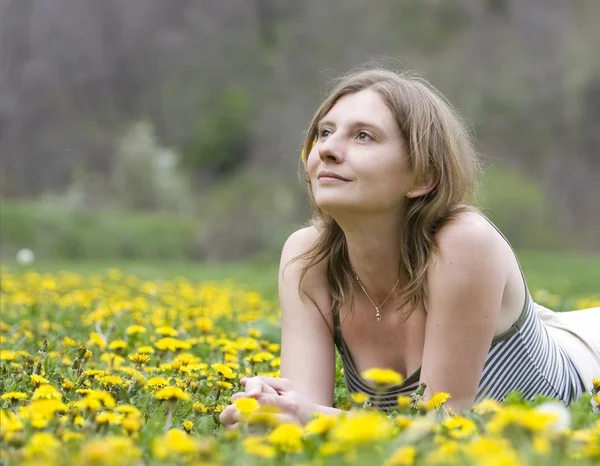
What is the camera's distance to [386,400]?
2658 millimetres

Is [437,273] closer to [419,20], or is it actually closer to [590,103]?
[590,103]

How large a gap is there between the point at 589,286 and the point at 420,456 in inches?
326

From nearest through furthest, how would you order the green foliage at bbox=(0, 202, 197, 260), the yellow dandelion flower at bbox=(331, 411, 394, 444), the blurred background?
1. the yellow dandelion flower at bbox=(331, 411, 394, 444)
2. the green foliage at bbox=(0, 202, 197, 260)
3. the blurred background

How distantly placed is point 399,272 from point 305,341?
0.35 meters

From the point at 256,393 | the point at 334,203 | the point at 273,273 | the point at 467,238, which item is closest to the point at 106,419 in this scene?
the point at 256,393

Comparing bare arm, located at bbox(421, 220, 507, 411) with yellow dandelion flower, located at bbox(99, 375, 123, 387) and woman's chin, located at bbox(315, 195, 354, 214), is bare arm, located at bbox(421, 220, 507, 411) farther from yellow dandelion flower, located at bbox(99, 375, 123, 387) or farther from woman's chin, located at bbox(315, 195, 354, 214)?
yellow dandelion flower, located at bbox(99, 375, 123, 387)

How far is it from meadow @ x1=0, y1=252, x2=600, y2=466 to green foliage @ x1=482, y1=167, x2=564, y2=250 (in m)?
16.4

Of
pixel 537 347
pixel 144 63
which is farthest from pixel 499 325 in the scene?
pixel 144 63

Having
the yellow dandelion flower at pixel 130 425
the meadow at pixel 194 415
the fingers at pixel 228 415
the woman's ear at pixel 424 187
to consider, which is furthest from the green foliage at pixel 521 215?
the yellow dandelion flower at pixel 130 425

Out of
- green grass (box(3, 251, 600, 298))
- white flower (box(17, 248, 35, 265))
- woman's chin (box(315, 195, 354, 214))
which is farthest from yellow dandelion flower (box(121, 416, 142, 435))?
white flower (box(17, 248, 35, 265))

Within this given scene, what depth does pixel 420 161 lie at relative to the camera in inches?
94.8

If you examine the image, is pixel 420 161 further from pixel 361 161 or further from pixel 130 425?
pixel 130 425

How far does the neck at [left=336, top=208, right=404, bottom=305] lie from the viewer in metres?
2.45

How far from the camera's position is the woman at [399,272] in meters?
2.32
